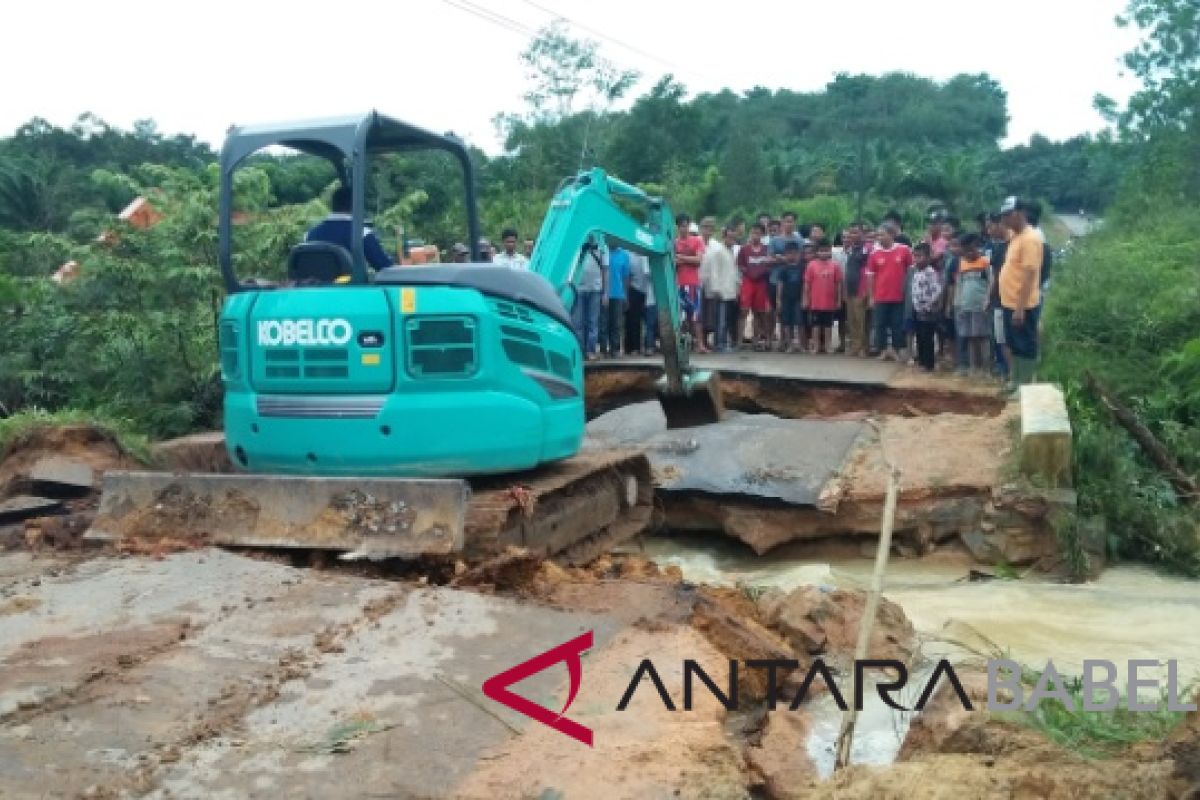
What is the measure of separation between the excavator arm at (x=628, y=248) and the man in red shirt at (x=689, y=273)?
4.11 m

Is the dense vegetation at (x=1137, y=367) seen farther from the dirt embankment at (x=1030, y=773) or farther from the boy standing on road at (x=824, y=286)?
the dirt embankment at (x=1030, y=773)

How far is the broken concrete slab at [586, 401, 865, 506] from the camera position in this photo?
9625mm

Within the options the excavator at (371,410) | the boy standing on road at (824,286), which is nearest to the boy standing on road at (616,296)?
→ the boy standing on road at (824,286)

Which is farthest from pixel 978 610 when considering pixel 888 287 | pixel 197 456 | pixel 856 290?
pixel 856 290

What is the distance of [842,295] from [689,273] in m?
1.89

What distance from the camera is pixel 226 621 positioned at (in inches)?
197

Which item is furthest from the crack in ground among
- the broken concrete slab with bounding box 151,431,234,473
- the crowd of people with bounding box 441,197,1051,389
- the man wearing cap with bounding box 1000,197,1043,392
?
the man wearing cap with bounding box 1000,197,1043,392

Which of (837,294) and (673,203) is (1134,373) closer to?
(837,294)

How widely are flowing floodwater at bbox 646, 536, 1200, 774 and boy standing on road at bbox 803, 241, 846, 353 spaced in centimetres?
524

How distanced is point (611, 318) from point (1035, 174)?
167 ft

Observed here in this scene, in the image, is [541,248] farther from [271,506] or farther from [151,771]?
[151,771]

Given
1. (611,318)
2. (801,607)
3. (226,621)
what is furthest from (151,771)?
(611,318)

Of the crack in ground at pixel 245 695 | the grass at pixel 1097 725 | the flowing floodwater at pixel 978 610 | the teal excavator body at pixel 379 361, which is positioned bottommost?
the flowing floodwater at pixel 978 610

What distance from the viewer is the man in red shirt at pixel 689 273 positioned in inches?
591
